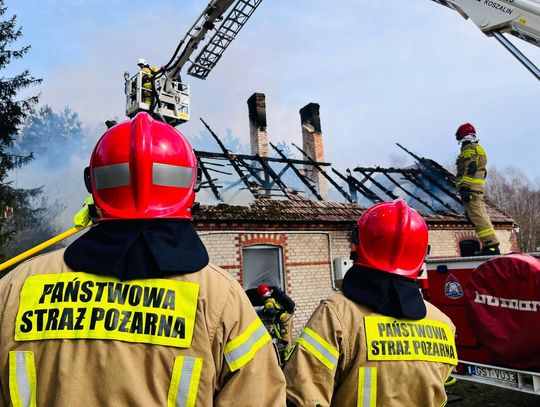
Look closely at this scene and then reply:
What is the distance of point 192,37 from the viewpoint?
10969 millimetres

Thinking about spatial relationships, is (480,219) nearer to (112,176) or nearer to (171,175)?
(171,175)

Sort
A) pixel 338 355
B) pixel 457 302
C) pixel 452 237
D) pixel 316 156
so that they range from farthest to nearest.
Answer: pixel 316 156 → pixel 452 237 → pixel 457 302 → pixel 338 355

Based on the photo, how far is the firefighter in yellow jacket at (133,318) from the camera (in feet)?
3.88

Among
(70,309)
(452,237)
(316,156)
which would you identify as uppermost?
(316,156)

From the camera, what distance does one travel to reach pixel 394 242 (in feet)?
6.89

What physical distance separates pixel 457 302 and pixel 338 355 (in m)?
3.52

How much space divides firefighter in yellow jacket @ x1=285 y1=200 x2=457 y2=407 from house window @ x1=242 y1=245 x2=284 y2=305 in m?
7.27

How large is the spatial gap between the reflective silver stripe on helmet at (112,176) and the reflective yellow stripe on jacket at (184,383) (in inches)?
24.8

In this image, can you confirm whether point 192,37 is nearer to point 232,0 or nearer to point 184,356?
point 232,0

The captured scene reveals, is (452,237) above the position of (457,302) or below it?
above

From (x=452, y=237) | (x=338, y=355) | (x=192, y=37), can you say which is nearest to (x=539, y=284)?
(x=338, y=355)

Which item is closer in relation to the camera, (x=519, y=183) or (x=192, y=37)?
(x=192, y=37)

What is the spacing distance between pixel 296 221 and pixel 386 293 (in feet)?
25.2

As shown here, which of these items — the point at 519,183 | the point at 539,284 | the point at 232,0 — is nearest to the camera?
the point at 539,284
